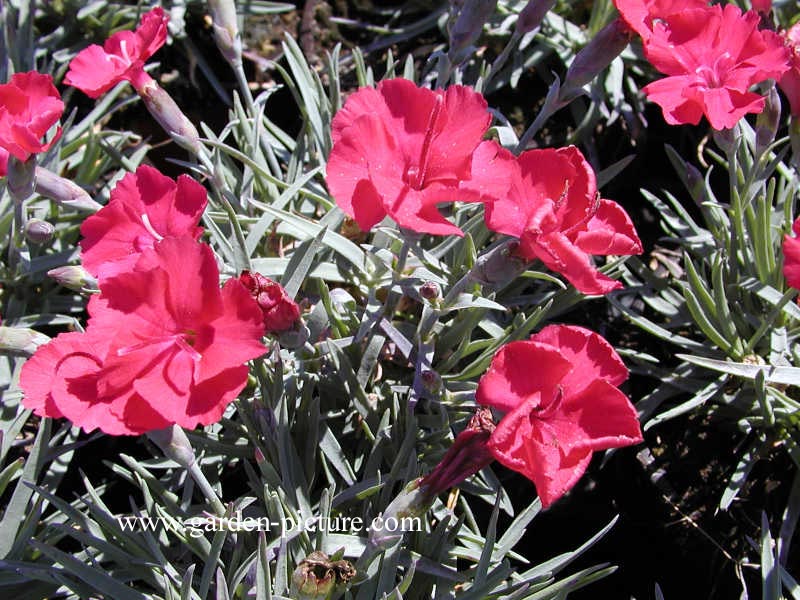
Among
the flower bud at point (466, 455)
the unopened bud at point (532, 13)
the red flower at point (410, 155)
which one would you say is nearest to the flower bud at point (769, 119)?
the unopened bud at point (532, 13)

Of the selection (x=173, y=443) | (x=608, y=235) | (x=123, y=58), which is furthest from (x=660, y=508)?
(x=123, y=58)

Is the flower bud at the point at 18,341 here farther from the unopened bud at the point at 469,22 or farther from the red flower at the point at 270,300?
the unopened bud at the point at 469,22

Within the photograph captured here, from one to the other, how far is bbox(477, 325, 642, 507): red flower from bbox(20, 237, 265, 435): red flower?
0.39 metres

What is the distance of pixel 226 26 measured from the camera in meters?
1.77

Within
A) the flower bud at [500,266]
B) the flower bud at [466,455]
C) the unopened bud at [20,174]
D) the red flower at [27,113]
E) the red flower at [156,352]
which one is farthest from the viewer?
the unopened bud at [20,174]

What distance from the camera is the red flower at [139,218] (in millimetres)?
1369

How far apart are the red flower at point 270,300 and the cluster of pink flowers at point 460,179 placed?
0.18 meters

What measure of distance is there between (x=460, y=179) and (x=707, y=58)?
0.76 metres

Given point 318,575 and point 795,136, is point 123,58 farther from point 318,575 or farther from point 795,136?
point 795,136

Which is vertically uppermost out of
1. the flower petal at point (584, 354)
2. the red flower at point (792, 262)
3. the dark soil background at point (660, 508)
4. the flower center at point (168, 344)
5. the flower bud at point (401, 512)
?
the red flower at point (792, 262)

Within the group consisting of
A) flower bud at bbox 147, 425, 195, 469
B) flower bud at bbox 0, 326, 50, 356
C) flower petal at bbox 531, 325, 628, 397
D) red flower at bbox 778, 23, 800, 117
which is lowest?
flower bud at bbox 147, 425, 195, 469

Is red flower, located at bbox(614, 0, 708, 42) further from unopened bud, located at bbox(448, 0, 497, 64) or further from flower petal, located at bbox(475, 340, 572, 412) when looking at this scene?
flower petal, located at bbox(475, 340, 572, 412)

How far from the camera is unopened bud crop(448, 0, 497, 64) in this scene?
63.8 inches

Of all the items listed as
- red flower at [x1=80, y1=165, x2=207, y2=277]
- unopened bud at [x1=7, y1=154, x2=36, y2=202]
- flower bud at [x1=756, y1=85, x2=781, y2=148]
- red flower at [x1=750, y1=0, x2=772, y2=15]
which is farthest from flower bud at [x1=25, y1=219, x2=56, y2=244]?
red flower at [x1=750, y1=0, x2=772, y2=15]
